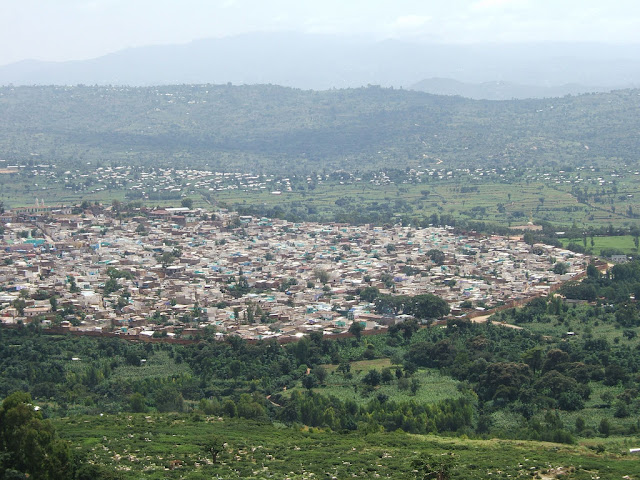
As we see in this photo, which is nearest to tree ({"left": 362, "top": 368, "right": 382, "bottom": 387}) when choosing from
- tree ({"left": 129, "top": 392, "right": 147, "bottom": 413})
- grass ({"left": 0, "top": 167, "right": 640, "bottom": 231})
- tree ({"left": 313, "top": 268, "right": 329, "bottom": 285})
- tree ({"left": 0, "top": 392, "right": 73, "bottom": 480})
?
tree ({"left": 129, "top": 392, "right": 147, "bottom": 413})

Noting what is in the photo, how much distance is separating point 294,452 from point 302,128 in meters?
102

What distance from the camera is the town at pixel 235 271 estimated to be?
38219 mm

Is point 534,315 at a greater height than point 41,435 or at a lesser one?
lesser

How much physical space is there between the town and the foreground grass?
1185 cm

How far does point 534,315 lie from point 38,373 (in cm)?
1928

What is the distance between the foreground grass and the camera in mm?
19922

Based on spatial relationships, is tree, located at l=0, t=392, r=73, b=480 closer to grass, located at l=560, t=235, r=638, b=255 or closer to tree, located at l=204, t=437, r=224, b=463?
tree, located at l=204, t=437, r=224, b=463

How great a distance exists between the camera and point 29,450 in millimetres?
17469

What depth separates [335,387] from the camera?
99.9 feet

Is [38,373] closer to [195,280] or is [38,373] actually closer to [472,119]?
[195,280]

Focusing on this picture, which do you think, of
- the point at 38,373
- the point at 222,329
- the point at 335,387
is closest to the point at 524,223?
the point at 222,329

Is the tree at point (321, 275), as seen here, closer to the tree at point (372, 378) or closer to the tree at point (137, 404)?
the tree at point (372, 378)

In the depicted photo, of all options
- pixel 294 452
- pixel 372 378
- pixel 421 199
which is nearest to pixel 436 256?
pixel 372 378

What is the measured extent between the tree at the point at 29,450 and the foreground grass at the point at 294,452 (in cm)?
209
